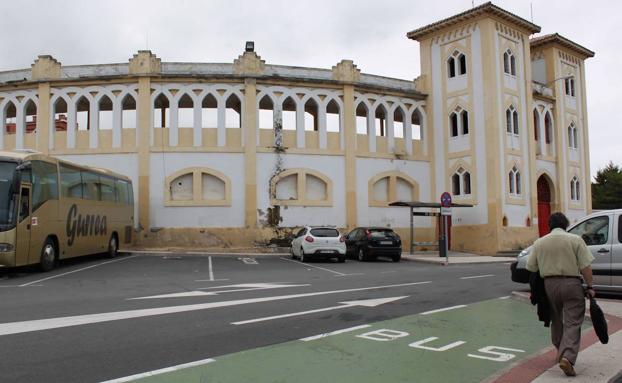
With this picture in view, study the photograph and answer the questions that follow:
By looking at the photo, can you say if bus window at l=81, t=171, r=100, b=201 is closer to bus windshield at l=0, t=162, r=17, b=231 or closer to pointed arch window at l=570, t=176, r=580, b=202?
bus windshield at l=0, t=162, r=17, b=231

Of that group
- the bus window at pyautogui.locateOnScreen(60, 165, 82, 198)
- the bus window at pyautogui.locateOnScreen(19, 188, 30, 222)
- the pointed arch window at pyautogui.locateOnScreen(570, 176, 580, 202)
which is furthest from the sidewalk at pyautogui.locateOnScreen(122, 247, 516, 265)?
the pointed arch window at pyautogui.locateOnScreen(570, 176, 580, 202)

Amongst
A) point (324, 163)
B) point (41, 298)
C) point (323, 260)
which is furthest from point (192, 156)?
point (41, 298)

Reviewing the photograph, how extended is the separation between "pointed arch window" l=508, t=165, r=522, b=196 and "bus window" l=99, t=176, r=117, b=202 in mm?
19991

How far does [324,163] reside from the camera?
29.3m

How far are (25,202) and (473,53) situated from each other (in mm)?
23428

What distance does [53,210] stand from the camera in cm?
1791

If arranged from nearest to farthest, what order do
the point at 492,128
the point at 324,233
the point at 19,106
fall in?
the point at 324,233 → the point at 19,106 → the point at 492,128

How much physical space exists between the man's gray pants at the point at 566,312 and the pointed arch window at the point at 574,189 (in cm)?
3263

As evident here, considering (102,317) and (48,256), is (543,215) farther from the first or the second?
(102,317)

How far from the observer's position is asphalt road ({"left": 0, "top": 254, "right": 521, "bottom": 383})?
242 inches

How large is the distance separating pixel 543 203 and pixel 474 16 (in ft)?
38.9

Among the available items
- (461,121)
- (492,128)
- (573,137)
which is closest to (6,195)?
(492,128)

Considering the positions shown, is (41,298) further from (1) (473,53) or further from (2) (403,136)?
(1) (473,53)

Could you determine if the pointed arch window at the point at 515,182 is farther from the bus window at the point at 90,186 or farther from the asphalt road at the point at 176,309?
the bus window at the point at 90,186
